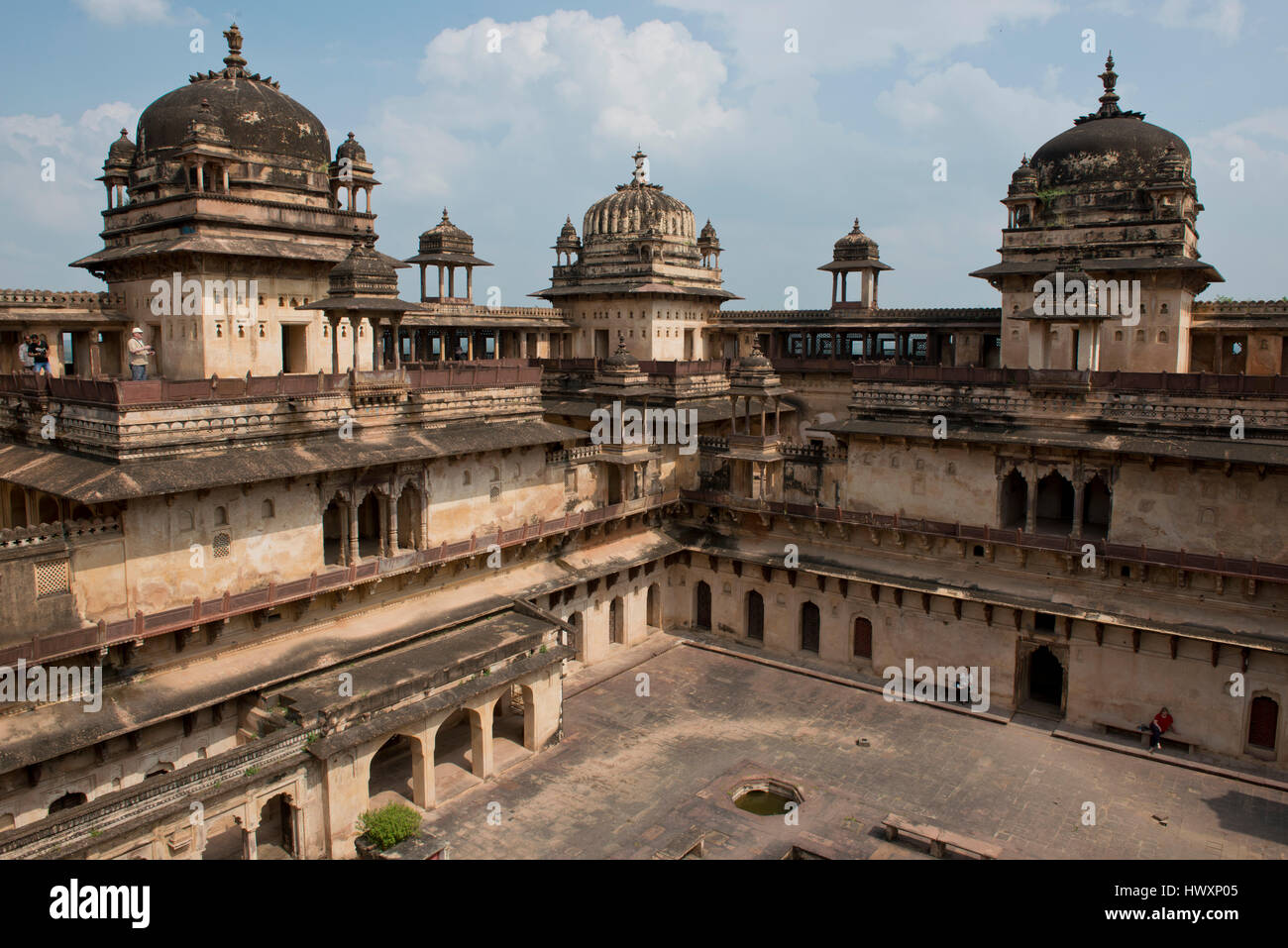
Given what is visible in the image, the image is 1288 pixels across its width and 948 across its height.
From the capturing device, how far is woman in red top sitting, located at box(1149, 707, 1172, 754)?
26375 millimetres

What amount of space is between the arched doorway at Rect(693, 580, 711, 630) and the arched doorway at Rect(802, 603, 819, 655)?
3.96m

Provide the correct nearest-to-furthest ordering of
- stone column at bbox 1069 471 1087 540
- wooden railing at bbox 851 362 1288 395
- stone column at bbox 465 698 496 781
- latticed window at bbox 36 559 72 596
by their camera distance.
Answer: latticed window at bbox 36 559 72 596 < stone column at bbox 465 698 496 781 < wooden railing at bbox 851 362 1288 395 < stone column at bbox 1069 471 1087 540

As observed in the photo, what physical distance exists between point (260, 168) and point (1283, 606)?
32731 millimetres

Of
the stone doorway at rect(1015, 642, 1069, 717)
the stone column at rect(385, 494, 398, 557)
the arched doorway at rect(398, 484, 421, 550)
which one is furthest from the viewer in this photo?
the stone doorway at rect(1015, 642, 1069, 717)

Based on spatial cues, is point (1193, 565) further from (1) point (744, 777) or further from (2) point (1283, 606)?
(1) point (744, 777)

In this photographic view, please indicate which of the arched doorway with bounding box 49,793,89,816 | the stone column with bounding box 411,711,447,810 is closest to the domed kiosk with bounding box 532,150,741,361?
the stone column with bounding box 411,711,447,810

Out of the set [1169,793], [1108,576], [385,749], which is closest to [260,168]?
[385,749]

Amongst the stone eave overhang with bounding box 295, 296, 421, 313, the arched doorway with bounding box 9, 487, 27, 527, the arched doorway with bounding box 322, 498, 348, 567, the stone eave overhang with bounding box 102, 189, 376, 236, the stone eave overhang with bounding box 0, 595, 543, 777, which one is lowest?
the stone eave overhang with bounding box 0, 595, 543, 777

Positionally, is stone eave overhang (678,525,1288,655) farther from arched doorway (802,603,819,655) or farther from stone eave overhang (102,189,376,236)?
stone eave overhang (102,189,376,236)

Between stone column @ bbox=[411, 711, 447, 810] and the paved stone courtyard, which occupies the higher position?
stone column @ bbox=[411, 711, 447, 810]

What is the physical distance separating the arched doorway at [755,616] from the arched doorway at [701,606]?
173cm

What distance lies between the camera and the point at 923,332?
4219 centimetres

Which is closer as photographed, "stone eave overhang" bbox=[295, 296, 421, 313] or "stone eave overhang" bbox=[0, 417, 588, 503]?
"stone eave overhang" bbox=[0, 417, 588, 503]

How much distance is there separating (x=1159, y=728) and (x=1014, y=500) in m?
8.92
